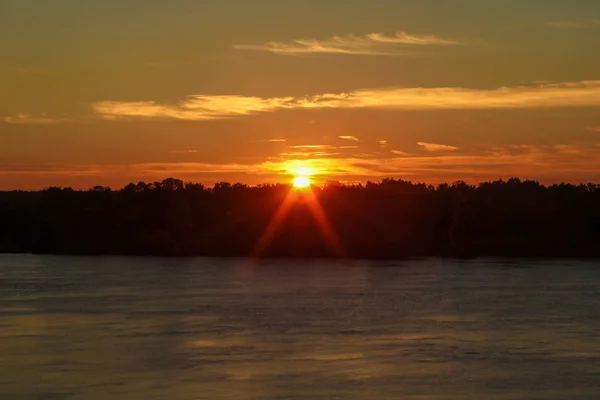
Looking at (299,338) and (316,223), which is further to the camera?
(316,223)

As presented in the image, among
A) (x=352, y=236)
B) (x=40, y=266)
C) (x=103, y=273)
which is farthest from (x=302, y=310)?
(x=352, y=236)

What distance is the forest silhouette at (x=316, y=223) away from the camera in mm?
91062

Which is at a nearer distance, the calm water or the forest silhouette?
the calm water

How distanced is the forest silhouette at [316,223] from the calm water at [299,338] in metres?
34.6

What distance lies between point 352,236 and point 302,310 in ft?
186

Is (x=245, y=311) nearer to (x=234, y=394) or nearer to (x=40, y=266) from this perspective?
(x=234, y=394)

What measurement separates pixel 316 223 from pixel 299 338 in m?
66.7

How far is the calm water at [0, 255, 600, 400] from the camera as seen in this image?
23094 millimetres

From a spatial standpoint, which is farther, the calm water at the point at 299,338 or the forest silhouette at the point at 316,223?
the forest silhouette at the point at 316,223

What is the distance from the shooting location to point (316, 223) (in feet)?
320

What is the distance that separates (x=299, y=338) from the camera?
30.8 metres

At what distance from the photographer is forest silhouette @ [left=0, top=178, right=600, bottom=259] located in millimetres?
Answer: 91062

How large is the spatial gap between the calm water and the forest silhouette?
34.6m

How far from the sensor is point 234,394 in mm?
21891
